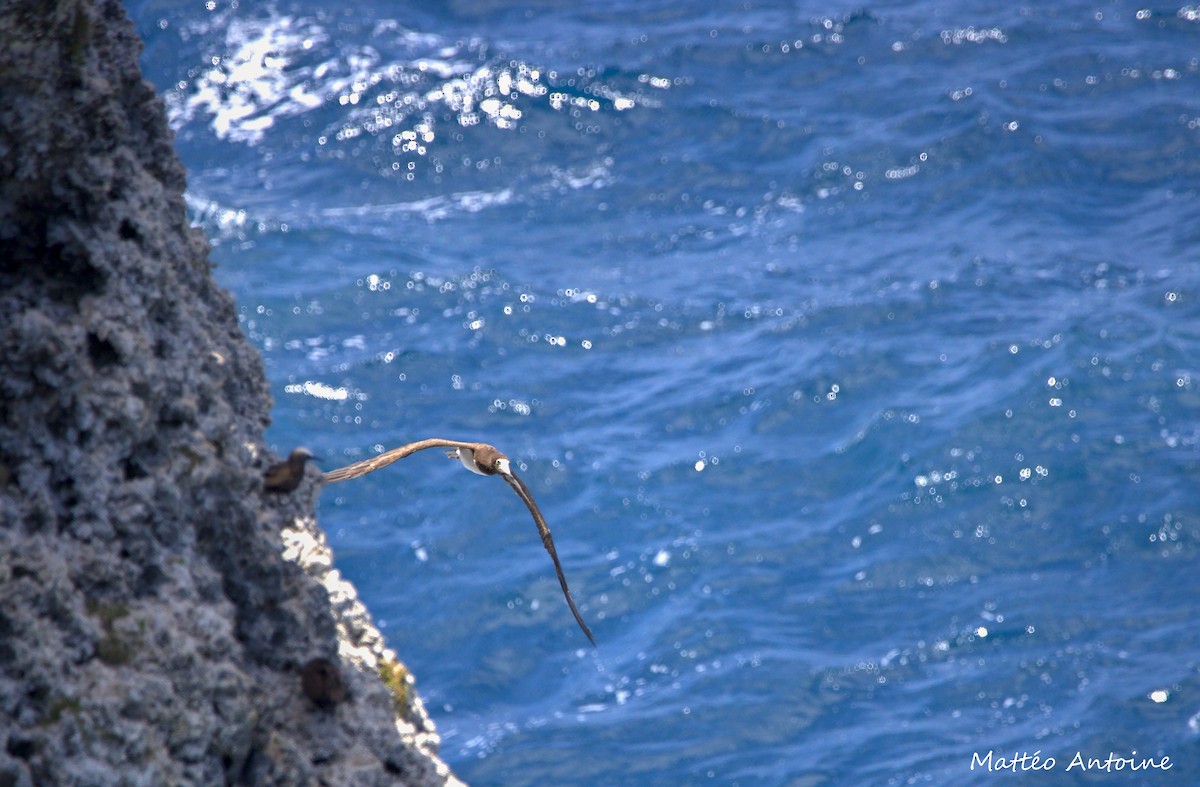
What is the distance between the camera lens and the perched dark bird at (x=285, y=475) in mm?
2084

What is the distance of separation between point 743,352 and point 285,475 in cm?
813

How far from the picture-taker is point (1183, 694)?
6.71 meters

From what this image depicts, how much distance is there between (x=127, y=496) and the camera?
5.77ft

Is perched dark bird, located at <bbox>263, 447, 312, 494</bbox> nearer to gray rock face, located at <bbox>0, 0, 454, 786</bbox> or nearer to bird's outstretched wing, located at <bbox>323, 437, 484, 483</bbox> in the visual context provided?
gray rock face, located at <bbox>0, 0, 454, 786</bbox>

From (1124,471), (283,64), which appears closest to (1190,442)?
(1124,471)

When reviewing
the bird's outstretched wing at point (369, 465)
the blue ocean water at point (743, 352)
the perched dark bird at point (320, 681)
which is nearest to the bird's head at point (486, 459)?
the bird's outstretched wing at point (369, 465)

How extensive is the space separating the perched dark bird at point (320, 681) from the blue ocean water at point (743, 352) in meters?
4.77

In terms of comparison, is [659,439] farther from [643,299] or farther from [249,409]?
[249,409]

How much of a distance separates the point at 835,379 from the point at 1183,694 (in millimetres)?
3777

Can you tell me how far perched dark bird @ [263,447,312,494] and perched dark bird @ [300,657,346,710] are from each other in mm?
318

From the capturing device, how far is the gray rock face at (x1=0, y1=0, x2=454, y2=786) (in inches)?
61.7

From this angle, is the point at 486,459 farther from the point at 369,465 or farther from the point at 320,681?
the point at 320,681
